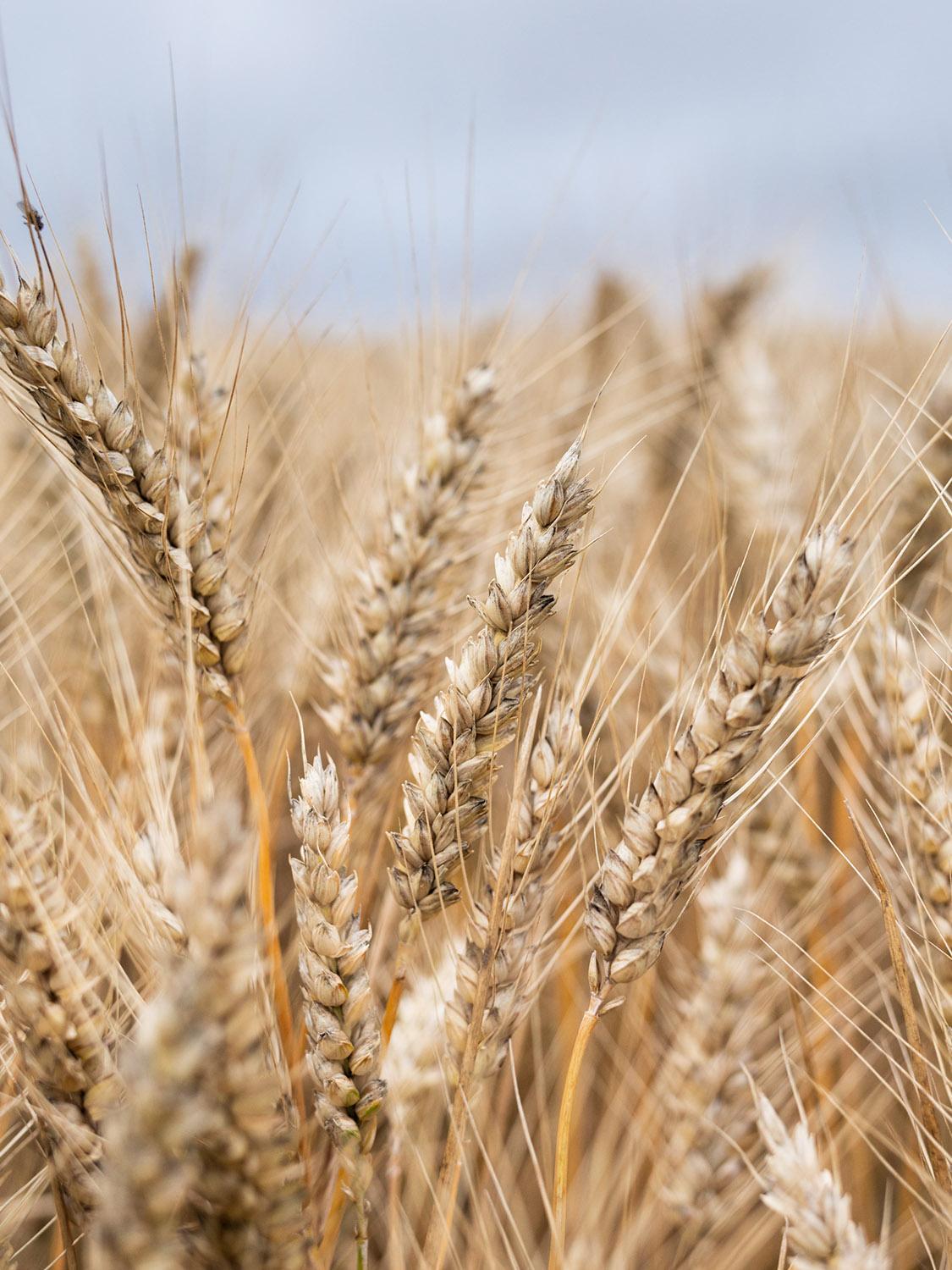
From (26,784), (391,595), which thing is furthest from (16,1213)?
(391,595)

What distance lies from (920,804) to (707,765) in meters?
0.39

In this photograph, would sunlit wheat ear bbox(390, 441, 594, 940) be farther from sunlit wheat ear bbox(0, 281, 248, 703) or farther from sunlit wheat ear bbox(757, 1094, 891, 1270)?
sunlit wheat ear bbox(757, 1094, 891, 1270)

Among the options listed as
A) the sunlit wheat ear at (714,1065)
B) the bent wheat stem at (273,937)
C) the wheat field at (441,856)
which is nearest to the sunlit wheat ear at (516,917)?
the wheat field at (441,856)

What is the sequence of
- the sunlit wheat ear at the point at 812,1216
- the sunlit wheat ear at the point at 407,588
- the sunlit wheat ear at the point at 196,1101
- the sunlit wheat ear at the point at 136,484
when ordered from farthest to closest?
the sunlit wheat ear at the point at 407,588
the sunlit wheat ear at the point at 136,484
the sunlit wheat ear at the point at 812,1216
the sunlit wheat ear at the point at 196,1101

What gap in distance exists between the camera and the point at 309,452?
215cm

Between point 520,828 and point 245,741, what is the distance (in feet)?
1.14

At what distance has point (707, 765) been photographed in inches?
30.2

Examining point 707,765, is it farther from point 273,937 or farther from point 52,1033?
point 52,1033

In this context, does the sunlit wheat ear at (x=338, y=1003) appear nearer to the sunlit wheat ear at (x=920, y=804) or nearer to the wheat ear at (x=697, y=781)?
the wheat ear at (x=697, y=781)

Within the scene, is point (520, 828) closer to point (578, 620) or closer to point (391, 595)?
point (391, 595)

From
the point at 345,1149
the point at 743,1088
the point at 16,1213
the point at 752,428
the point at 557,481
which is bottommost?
the point at 743,1088

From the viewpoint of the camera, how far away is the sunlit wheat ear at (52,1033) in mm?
748

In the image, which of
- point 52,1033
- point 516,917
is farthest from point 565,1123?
point 52,1033

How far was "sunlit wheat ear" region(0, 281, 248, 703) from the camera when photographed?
2.82 ft
